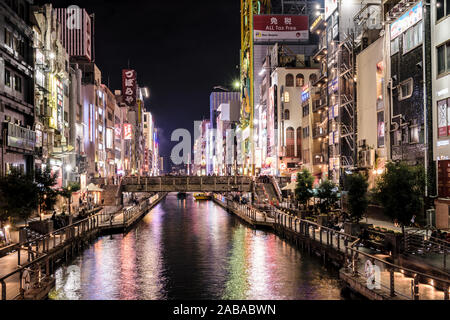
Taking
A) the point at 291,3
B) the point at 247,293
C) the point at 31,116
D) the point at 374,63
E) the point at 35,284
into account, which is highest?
the point at 291,3

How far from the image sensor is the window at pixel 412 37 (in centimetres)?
4147

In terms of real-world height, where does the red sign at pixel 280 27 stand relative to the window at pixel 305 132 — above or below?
above

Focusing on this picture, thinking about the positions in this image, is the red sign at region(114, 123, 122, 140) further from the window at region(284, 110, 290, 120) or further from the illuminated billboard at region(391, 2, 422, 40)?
the illuminated billboard at region(391, 2, 422, 40)

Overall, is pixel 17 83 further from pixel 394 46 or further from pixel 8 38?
pixel 394 46

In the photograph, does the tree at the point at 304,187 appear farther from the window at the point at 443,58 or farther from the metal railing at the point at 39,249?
the window at the point at 443,58

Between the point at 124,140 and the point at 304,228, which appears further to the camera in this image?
the point at 124,140

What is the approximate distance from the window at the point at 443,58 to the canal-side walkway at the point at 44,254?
3118 cm

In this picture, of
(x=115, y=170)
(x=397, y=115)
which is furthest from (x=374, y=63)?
(x=115, y=170)

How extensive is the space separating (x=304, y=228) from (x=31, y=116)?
107 ft

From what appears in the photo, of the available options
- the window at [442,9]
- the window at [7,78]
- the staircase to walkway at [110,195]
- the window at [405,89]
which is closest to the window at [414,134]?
the window at [405,89]

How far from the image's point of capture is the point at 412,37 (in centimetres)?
4297

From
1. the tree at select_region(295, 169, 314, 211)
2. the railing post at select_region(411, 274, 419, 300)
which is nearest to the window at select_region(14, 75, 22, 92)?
the tree at select_region(295, 169, 314, 211)
